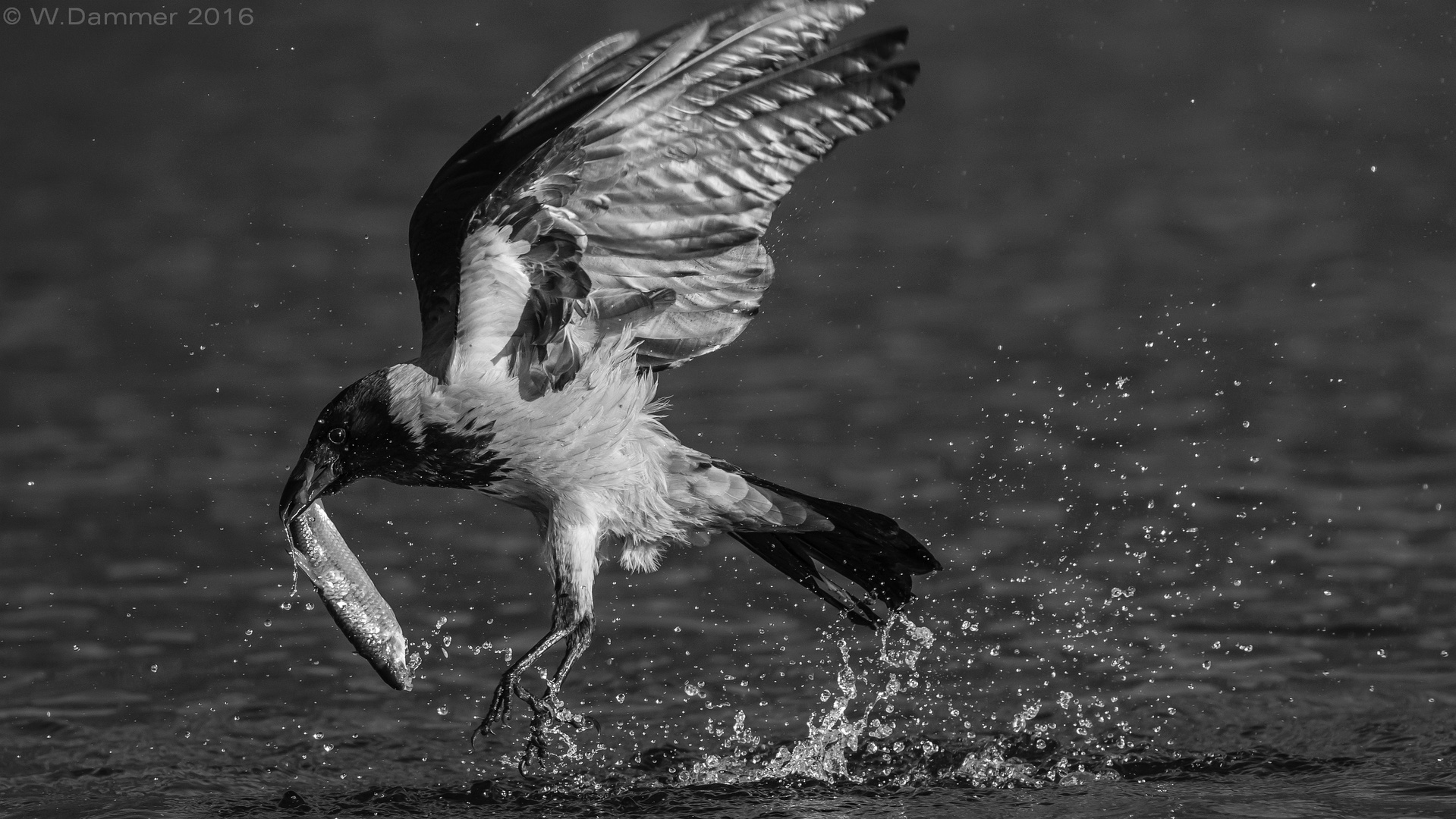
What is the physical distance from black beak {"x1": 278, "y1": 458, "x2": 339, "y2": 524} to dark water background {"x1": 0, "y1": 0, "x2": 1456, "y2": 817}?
0.79 m

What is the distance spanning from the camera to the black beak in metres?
5.73

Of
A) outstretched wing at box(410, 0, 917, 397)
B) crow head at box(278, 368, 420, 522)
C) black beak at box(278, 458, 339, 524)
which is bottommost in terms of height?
black beak at box(278, 458, 339, 524)

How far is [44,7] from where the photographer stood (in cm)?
1359

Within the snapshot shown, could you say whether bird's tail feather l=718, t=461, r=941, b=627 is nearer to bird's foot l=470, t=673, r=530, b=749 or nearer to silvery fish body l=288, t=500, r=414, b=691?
bird's foot l=470, t=673, r=530, b=749

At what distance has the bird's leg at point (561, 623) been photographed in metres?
5.72

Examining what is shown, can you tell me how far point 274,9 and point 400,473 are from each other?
8.73 m

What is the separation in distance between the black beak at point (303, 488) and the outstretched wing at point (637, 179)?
17.6 inches

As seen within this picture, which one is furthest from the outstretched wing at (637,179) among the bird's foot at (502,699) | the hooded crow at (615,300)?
the bird's foot at (502,699)

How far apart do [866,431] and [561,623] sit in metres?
2.94

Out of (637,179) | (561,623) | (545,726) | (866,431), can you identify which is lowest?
(545,726)

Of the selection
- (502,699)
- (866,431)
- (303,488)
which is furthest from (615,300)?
(866,431)

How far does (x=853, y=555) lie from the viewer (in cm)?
622

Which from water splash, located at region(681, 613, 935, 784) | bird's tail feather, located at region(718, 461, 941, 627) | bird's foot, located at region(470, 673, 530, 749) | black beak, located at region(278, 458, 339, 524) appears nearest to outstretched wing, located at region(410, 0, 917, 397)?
black beak, located at region(278, 458, 339, 524)

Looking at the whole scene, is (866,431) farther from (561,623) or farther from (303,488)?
(303,488)
